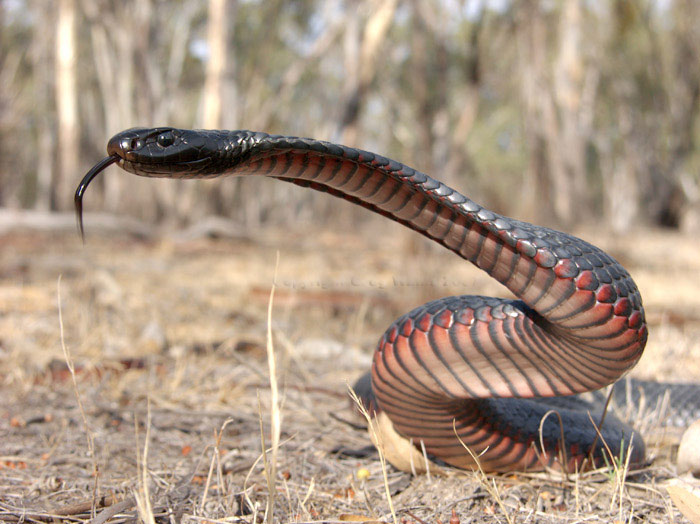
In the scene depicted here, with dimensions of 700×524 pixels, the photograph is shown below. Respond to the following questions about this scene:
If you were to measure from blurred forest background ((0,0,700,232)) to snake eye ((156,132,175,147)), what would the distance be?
415cm

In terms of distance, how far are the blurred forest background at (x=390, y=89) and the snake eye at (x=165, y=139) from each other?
4.15 meters

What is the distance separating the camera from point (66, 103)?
14.7m

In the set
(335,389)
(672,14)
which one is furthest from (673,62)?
(335,389)

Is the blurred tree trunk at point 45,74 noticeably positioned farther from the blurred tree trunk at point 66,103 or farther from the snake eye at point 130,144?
the snake eye at point 130,144

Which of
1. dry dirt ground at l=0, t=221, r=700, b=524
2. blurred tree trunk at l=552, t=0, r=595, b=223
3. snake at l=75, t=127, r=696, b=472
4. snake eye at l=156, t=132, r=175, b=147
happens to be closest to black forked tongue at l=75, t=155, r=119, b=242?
snake at l=75, t=127, r=696, b=472

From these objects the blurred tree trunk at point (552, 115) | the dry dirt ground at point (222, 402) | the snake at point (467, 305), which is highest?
the blurred tree trunk at point (552, 115)

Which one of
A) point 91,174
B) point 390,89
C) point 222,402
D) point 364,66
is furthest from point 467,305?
point 390,89

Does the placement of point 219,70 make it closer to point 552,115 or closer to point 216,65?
point 216,65

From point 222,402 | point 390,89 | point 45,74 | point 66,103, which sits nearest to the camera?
point 222,402

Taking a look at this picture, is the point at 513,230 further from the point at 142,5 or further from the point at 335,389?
the point at 142,5

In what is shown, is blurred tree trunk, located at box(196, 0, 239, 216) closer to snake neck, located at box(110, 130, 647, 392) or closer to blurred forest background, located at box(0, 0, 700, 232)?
blurred forest background, located at box(0, 0, 700, 232)

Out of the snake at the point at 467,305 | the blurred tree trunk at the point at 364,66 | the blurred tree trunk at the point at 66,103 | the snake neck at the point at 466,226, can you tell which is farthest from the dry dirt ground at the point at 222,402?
the blurred tree trunk at the point at 66,103

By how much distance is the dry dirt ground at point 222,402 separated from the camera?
5.45 feet

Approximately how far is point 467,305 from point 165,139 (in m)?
0.83
